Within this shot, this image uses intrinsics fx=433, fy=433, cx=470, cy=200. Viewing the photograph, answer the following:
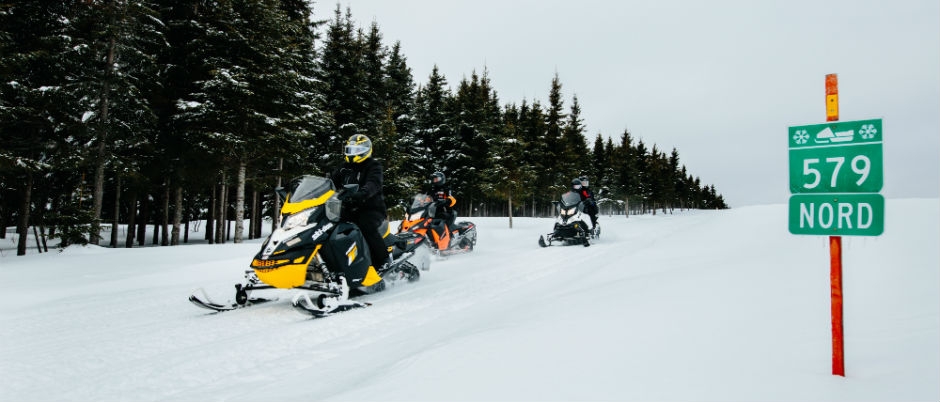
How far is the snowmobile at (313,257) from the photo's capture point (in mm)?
4332

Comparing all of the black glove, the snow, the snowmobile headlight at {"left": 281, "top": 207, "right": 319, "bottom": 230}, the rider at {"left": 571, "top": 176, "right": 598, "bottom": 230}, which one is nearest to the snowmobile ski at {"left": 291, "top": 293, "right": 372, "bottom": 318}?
the snow

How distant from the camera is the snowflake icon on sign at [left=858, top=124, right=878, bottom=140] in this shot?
7.42 feet

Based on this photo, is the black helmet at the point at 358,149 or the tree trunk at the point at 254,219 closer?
the black helmet at the point at 358,149

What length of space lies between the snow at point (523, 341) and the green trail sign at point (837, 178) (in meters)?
0.83

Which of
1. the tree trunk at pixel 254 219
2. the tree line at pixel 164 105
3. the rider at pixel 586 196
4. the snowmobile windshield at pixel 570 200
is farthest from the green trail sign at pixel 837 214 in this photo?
the tree trunk at pixel 254 219

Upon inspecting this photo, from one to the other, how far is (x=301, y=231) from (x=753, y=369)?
393 centimetres

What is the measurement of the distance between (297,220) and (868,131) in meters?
4.53

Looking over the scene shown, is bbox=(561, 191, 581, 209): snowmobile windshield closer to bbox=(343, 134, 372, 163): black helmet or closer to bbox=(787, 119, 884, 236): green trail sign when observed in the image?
bbox=(343, 134, 372, 163): black helmet

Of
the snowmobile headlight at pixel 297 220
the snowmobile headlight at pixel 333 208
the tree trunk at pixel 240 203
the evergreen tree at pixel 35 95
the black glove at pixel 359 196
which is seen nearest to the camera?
the snowmobile headlight at pixel 297 220

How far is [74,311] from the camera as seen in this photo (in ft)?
16.1

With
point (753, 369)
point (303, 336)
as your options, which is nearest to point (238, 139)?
point (303, 336)

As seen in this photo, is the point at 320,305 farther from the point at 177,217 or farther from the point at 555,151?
the point at 555,151

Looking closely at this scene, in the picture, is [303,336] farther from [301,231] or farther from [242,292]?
[242,292]

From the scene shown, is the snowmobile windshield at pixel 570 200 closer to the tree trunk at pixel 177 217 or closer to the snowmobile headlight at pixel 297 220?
the snowmobile headlight at pixel 297 220
